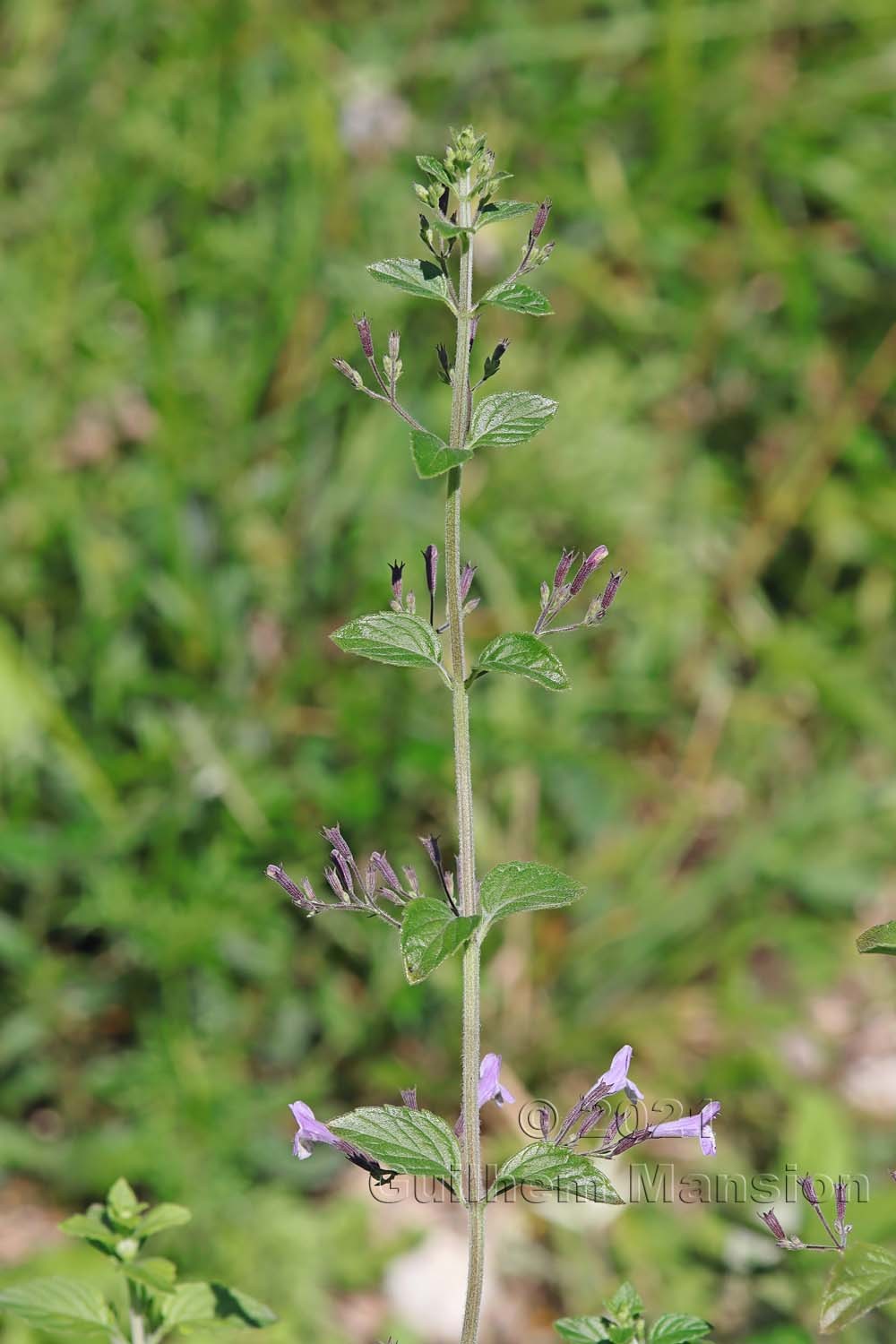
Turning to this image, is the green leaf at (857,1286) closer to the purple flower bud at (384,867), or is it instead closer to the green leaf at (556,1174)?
the green leaf at (556,1174)

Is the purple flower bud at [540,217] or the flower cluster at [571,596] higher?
the purple flower bud at [540,217]

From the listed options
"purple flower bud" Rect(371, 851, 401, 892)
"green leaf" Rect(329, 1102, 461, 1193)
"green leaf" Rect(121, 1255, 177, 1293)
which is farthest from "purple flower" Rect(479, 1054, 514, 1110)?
"green leaf" Rect(121, 1255, 177, 1293)

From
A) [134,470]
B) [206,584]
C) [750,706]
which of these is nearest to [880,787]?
[750,706]

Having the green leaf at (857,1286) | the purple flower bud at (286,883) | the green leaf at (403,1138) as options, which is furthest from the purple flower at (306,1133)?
the green leaf at (857,1286)

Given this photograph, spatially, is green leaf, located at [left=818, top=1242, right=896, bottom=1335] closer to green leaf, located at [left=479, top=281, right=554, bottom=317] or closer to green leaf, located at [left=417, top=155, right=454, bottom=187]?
green leaf, located at [left=479, top=281, right=554, bottom=317]

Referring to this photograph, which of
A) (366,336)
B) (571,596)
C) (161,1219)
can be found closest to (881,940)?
(571,596)

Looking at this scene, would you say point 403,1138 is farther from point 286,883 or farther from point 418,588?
point 418,588

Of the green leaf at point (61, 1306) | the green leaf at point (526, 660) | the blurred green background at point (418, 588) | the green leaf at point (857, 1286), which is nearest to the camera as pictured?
the green leaf at point (857, 1286)
